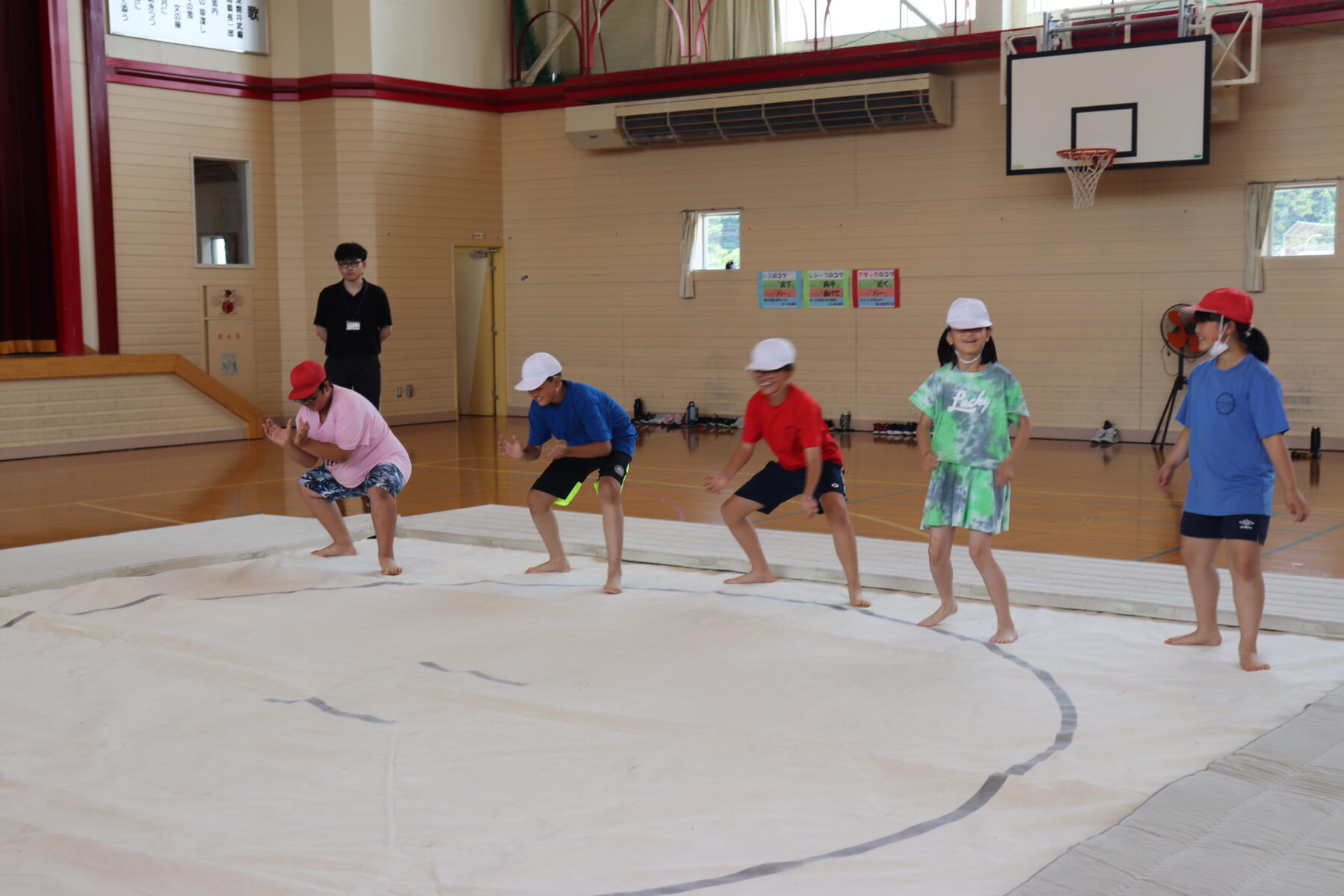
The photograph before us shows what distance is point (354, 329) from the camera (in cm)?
757

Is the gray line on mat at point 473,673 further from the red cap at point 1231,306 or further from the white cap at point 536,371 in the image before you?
the red cap at point 1231,306

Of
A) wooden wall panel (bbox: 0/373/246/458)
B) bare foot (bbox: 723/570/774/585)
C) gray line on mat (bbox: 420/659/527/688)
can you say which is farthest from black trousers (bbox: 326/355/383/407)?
wooden wall panel (bbox: 0/373/246/458)

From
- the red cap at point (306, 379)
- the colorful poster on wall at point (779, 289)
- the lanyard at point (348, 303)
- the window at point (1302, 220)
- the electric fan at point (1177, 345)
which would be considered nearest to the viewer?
the red cap at point (306, 379)

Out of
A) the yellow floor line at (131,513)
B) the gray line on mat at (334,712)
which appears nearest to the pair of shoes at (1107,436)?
the yellow floor line at (131,513)

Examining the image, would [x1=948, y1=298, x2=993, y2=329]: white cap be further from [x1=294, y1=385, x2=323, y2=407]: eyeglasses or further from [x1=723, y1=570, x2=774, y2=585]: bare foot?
[x1=294, y1=385, x2=323, y2=407]: eyeglasses

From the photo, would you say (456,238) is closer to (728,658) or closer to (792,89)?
(792,89)

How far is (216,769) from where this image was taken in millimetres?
3383

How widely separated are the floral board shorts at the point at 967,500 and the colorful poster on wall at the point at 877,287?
8.68 meters

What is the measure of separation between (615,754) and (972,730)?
1043 mm

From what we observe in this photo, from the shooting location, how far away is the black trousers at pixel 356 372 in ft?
25.1

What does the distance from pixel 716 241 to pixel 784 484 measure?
9.50m

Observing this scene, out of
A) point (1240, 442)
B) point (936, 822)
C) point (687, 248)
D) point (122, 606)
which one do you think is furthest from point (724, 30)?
point (936, 822)

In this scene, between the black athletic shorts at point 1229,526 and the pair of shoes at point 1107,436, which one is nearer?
the black athletic shorts at point 1229,526

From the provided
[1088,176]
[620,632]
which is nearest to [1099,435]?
[1088,176]
